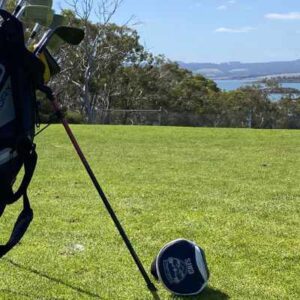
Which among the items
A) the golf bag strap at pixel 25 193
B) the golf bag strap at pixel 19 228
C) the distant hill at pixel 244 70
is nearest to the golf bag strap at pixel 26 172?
the golf bag strap at pixel 25 193

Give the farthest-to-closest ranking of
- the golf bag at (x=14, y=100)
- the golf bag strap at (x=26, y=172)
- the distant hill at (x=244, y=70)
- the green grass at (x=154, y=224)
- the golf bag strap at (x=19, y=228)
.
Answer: the distant hill at (x=244, y=70), the green grass at (x=154, y=224), the golf bag strap at (x=19, y=228), the golf bag strap at (x=26, y=172), the golf bag at (x=14, y=100)

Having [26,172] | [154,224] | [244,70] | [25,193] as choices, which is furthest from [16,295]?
[244,70]

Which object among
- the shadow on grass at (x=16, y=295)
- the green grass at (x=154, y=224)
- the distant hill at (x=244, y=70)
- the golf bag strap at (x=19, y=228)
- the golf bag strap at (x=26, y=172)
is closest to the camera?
the golf bag strap at (x=26, y=172)

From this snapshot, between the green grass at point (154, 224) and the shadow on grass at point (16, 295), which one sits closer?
the shadow on grass at point (16, 295)

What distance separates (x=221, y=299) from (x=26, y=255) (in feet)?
4.87

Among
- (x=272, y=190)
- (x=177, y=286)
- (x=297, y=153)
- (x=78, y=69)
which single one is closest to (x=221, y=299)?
(x=177, y=286)

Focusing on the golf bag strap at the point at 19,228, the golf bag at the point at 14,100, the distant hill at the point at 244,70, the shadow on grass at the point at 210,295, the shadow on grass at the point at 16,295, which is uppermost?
the golf bag at the point at 14,100

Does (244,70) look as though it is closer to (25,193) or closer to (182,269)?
(182,269)

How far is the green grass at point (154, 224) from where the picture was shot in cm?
378

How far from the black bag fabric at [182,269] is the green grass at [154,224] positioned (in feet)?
0.28

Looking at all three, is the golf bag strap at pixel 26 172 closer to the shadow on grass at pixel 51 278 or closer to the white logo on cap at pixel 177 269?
the shadow on grass at pixel 51 278

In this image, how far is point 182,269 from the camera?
11.9 ft

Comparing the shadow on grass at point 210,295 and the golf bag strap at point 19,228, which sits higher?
the golf bag strap at point 19,228

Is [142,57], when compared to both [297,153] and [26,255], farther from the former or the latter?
[26,255]
